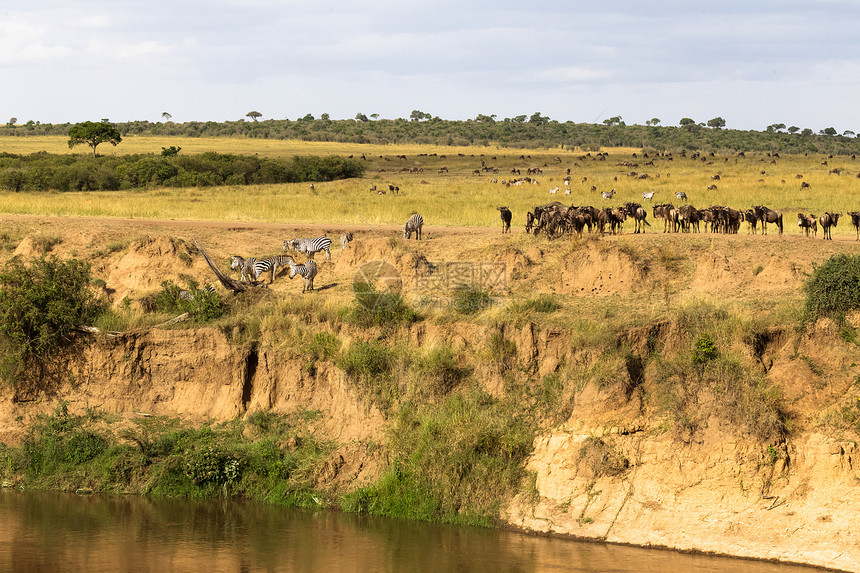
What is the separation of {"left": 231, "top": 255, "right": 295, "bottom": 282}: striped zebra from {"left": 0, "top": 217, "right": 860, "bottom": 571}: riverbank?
228 cm

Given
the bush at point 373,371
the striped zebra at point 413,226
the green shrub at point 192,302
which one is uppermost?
the striped zebra at point 413,226

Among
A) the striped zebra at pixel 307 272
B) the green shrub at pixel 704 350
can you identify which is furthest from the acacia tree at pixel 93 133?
the green shrub at pixel 704 350

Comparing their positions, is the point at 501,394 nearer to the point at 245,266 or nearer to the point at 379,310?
the point at 379,310

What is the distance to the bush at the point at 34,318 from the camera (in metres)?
19.6

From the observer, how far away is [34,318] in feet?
64.6

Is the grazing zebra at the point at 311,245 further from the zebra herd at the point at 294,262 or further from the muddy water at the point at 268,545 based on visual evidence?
the muddy water at the point at 268,545

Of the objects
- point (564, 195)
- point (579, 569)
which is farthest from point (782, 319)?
point (564, 195)

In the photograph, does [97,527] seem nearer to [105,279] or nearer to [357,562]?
[357,562]

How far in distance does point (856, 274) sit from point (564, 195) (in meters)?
29.7

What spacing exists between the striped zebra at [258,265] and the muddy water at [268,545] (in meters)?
8.15

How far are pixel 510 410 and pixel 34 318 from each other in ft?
32.1

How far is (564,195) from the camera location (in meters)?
47.2

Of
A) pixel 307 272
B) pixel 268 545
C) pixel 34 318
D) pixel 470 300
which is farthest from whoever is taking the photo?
pixel 307 272

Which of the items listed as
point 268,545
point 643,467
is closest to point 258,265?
point 268,545
